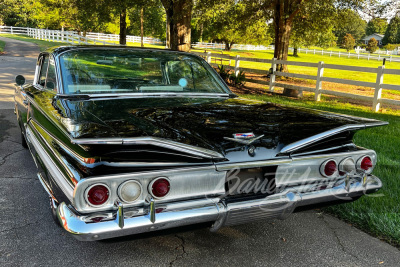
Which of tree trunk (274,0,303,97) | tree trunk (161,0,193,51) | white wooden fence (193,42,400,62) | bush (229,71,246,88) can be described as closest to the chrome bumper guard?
tree trunk (161,0,193,51)

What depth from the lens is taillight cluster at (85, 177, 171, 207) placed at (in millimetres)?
2053

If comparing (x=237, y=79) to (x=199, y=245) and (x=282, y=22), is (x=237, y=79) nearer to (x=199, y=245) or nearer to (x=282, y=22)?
(x=282, y=22)

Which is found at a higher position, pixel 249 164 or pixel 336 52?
pixel 336 52

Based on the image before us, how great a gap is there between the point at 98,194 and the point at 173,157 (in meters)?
0.50

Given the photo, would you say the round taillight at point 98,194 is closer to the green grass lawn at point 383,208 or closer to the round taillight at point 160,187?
the round taillight at point 160,187

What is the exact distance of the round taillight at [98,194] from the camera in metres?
2.05

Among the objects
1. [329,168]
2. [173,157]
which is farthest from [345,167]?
[173,157]

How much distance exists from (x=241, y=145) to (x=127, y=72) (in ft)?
6.25

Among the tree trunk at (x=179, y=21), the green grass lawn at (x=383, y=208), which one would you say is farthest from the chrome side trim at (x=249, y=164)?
the tree trunk at (x=179, y=21)

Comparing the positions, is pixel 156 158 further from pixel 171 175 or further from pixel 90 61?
pixel 90 61

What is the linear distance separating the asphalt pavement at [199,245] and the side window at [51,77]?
117 centimetres

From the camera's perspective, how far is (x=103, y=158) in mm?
2070

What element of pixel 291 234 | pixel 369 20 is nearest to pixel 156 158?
pixel 291 234

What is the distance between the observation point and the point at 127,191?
2.12 m
